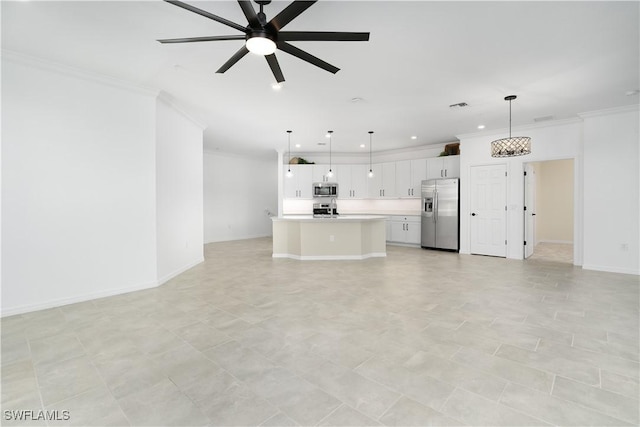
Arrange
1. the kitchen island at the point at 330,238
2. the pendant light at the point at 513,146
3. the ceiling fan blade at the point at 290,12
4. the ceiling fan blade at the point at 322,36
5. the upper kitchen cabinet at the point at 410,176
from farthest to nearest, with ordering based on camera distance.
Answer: the upper kitchen cabinet at the point at 410,176 → the kitchen island at the point at 330,238 → the pendant light at the point at 513,146 → the ceiling fan blade at the point at 322,36 → the ceiling fan blade at the point at 290,12

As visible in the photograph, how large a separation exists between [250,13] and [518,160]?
641 cm

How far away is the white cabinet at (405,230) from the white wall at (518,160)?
1.31m

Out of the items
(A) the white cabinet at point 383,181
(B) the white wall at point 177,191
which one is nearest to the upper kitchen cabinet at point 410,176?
(A) the white cabinet at point 383,181

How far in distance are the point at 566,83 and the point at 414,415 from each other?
476cm

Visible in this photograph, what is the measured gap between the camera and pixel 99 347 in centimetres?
254

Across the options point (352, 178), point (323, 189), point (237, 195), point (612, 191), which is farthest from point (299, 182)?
point (612, 191)

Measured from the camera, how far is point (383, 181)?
29.6 ft

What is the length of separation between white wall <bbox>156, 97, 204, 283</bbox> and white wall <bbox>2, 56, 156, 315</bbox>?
224 millimetres

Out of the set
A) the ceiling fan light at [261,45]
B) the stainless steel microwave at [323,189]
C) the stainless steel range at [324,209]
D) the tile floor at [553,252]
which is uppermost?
the ceiling fan light at [261,45]

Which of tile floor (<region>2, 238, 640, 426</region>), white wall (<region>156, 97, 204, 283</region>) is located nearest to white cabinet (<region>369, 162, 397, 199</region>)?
tile floor (<region>2, 238, 640, 426</region>)

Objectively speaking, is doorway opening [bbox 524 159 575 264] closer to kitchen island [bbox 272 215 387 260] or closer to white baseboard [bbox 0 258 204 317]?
kitchen island [bbox 272 215 387 260]

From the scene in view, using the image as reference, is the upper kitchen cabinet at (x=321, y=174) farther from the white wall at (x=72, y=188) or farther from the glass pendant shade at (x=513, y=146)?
the white wall at (x=72, y=188)

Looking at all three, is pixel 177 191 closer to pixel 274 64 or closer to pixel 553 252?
pixel 274 64

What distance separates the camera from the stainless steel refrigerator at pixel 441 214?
24.2 ft
